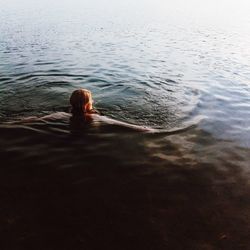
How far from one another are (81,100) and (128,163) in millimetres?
2137

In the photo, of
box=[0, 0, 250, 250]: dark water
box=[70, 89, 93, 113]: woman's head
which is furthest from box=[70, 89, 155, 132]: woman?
box=[0, 0, 250, 250]: dark water

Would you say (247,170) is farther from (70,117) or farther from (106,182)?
(70,117)

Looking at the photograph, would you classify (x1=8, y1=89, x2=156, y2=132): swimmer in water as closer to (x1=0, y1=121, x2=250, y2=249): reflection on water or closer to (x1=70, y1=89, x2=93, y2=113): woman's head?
(x1=70, y1=89, x2=93, y2=113): woman's head

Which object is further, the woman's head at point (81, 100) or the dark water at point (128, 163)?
the woman's head at point (81, 100)

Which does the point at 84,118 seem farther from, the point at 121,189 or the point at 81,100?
the point at 121,189

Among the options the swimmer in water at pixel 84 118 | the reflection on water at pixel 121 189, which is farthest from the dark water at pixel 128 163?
the swimmer in water at pixel 84 118

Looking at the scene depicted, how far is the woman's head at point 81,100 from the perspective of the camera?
7.98 metres

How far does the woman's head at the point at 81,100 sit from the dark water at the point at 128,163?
0.54m

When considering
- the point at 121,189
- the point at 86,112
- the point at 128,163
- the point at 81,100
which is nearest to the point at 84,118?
the point at 86,112

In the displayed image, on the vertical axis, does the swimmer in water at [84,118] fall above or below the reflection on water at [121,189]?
above

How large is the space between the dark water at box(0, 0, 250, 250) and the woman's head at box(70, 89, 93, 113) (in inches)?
21.4

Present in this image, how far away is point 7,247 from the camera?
4.40 metres

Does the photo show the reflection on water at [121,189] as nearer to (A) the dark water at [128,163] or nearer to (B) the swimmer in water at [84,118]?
(A) the dark water at [128,163]

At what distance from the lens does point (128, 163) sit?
22.7 feet
